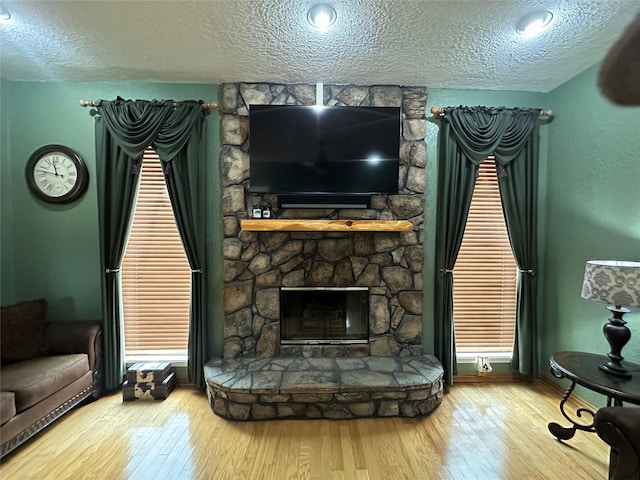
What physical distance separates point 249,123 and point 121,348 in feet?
6.86

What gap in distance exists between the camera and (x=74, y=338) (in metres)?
2.16

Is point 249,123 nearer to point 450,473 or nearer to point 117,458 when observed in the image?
point 117,458

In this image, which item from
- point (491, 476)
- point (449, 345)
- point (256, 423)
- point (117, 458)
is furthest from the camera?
point (449, 345)

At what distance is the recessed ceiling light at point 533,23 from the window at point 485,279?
100 cm

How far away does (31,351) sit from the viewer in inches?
75.2

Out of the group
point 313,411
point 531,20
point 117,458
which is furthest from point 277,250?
point 531,20

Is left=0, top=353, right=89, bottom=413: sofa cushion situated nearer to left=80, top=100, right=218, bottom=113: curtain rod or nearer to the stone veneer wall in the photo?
the stone veneer wall

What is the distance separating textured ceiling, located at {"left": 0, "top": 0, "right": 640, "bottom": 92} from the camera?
1.60 metres

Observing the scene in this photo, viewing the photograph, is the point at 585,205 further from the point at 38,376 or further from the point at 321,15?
the point at 38,376

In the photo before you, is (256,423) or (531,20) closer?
(531,20)

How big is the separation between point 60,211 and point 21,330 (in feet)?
3.14

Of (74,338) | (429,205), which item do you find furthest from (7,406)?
(429,205)

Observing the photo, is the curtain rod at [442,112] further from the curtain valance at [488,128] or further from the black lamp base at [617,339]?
the black lamp base at [617,339]

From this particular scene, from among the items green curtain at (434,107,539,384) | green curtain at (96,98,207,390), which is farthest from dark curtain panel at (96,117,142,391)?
green curtain at (434,107,539,384)
